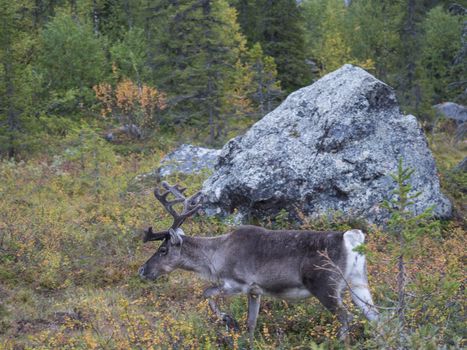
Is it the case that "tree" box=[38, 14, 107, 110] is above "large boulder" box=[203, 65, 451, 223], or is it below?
below

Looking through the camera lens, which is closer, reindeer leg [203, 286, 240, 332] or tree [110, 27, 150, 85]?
reindeer leg [203, 286, 240, 332]

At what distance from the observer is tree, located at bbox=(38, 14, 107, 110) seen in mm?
25469

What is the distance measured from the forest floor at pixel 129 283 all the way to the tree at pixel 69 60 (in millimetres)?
10497

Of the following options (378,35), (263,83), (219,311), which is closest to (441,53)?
(378,35)

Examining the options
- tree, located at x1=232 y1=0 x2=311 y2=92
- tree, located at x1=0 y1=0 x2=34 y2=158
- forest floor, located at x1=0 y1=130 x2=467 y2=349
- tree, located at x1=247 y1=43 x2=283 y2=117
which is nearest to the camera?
forest floor, located at x1=0 y1=130 x2=467 y2=349

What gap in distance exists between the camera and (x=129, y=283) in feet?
30.0

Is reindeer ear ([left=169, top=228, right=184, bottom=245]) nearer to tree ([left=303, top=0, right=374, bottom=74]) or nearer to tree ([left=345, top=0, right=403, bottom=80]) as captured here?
tree ([left=303, top=0, right=374, bottom=74])

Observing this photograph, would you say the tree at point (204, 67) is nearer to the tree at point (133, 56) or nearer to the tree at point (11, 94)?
the tree at point (11, 94)

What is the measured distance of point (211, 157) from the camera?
15602 millimetres

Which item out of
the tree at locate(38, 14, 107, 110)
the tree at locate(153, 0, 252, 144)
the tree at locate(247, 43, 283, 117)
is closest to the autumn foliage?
the tree at locate(153, 0, 252, 144)

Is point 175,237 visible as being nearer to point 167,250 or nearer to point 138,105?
point 167,250

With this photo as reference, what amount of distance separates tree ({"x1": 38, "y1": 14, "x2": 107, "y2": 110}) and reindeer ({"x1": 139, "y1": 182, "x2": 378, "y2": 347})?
18723 mm

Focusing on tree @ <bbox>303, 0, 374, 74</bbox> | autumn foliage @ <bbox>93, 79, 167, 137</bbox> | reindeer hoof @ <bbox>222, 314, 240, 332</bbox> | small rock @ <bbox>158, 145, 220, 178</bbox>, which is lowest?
autumn foliage @ <bbox>93, 79, 167, 137</bbox>

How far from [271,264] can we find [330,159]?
4861 mm
